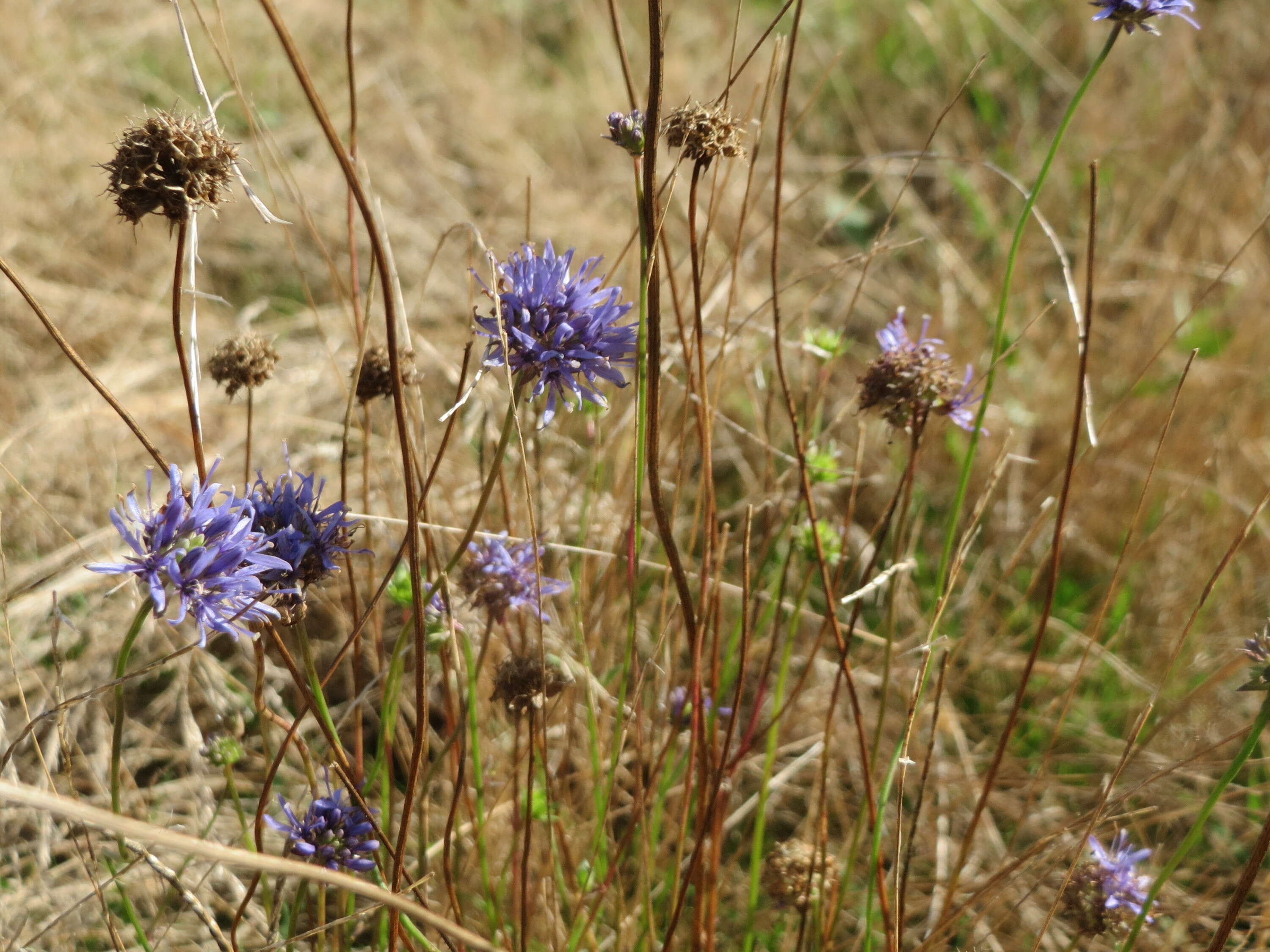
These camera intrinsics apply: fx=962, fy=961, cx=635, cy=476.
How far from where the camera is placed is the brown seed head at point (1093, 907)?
131cm

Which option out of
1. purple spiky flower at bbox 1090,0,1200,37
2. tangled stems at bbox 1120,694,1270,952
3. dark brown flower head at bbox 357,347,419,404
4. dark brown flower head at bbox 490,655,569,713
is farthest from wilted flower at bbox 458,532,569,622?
purple spiky flower at bbox 1090,0,1200,37

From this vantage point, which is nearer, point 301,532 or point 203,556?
point 203,556

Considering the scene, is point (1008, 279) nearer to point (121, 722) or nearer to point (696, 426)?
point (696, 426)

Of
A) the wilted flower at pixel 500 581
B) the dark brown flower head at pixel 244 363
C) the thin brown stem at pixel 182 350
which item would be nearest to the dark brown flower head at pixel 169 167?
the thin brown stem at pixel 182 350

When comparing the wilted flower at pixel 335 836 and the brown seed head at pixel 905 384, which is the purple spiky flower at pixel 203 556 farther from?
the brown seed head at pixel 905 384

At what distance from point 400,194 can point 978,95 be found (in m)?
2.31

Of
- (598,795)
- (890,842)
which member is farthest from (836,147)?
(598,795)

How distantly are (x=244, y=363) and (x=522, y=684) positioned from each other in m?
0.56

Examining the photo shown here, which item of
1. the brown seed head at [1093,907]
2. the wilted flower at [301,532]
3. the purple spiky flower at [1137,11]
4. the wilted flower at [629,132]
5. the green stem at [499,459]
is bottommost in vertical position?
the brown seed head at [1093,907]

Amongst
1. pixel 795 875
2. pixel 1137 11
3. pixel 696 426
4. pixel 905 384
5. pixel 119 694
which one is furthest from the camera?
pixel 696 426

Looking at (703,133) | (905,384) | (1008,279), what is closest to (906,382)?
(905,384)

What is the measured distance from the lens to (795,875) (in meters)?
1.41

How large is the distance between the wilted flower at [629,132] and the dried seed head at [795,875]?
3.04ft

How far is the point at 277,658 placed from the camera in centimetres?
219
